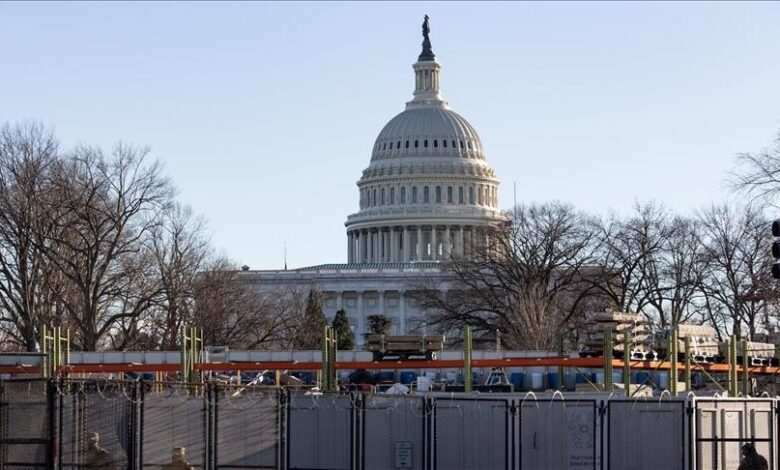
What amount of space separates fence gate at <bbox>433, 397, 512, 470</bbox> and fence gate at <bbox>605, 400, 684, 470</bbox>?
174cm

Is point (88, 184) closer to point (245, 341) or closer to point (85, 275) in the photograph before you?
point (85, 275)

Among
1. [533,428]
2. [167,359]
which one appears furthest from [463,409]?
[167,359]

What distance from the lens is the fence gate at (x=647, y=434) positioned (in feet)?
113

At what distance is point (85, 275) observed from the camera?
82000 millimetres

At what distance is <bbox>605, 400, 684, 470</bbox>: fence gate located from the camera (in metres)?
34.5

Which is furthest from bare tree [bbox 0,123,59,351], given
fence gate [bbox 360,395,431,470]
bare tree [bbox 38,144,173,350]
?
fence gate [bbox 360,395,431,470]

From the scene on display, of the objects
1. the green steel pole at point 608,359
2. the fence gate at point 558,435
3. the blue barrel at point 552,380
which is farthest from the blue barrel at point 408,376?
the fence gate at point 558,435

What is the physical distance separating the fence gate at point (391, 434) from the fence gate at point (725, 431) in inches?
178

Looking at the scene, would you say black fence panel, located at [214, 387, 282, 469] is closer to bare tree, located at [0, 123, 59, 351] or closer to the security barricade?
the security barricade

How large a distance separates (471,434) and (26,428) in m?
7.29

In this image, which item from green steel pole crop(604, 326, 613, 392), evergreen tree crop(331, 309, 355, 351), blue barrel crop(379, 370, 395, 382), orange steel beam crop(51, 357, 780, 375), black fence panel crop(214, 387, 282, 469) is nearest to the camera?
black fence panel crop(214, 387, 282, 469)

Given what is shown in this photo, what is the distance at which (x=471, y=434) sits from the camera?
35.0 meters

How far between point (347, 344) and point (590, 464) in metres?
102

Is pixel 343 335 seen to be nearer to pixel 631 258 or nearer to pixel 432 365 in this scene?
pixel 631 258
